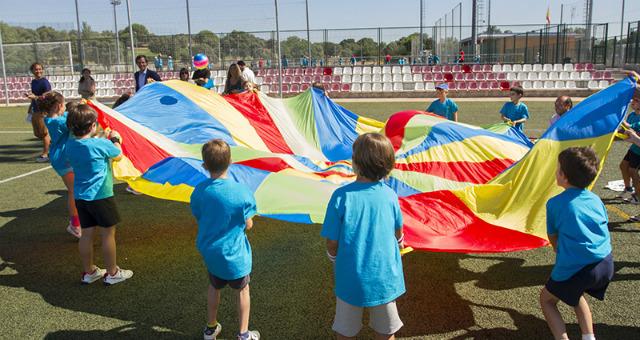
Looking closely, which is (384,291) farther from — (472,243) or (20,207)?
(20,207)

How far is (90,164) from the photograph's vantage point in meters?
3.54

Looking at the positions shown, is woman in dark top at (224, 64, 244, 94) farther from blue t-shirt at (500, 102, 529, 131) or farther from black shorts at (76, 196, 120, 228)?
black shorts at (76, 196, 120, 228)

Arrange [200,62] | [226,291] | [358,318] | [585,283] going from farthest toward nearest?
[200,62]
[226,291]
[585,283]
[358,318]

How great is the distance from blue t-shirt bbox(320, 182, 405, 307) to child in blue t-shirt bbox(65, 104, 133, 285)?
2.04 meters

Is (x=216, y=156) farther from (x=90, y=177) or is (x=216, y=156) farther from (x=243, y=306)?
(x=90, y=177)

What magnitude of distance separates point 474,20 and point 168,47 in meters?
14.3

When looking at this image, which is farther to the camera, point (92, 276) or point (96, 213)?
point (92, 276)

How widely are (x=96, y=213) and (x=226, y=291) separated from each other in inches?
43.1

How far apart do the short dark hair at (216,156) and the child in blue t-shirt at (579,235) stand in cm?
174

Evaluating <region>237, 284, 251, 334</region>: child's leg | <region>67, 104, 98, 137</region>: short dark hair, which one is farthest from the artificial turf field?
<region>67, 104, 98, 137</region>: short dark hair

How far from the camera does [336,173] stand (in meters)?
4.75

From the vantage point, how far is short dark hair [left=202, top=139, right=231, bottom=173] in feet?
8.82

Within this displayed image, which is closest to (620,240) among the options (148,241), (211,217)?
(211,217)

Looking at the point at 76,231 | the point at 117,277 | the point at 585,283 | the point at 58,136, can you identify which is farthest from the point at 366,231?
the point at 76,231
